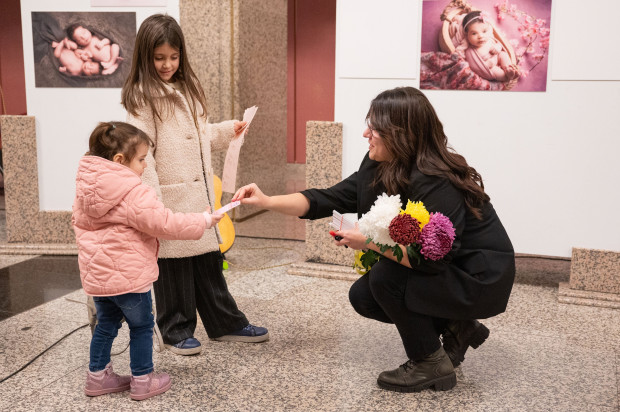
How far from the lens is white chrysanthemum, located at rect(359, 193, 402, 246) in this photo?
8.39 ft

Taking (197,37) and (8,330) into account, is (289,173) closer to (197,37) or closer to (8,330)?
(197,37)

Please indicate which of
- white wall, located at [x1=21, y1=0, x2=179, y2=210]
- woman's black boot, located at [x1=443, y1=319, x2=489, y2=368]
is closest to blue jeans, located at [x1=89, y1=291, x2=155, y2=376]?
woman's black boot, located at [x1=443, y1=319, x2=489, y2=368]

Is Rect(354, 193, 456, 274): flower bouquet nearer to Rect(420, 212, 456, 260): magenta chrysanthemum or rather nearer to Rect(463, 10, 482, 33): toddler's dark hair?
Rect(420, 212, 456, 260): magenta chrysanthemum

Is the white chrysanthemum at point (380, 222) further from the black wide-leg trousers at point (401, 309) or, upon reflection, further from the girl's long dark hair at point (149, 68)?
the girl's long dark hair at point (149, 68)

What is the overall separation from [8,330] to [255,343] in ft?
4.12

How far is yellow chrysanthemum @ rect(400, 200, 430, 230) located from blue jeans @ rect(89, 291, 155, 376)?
3.51 feet

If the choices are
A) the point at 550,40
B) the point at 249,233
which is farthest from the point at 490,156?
the point at 249,233

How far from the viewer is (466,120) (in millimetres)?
4121

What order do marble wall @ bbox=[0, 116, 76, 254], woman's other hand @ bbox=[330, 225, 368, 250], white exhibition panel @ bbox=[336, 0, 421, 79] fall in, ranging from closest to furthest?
woman's other hand @ bbox=[330, 225, 368, 250] < white exhibition panel @ bbox=[336, 0, 421, 79] < marble wall @ bbox=[0, 116, 76, 254]

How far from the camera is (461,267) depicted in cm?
277

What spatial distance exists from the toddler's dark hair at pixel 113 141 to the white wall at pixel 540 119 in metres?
2.03

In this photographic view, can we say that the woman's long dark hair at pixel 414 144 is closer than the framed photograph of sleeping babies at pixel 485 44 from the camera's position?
Yes

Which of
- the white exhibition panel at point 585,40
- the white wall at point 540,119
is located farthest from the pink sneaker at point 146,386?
the white exhibition panel at point 585,40

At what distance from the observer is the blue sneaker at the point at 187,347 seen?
309cm
